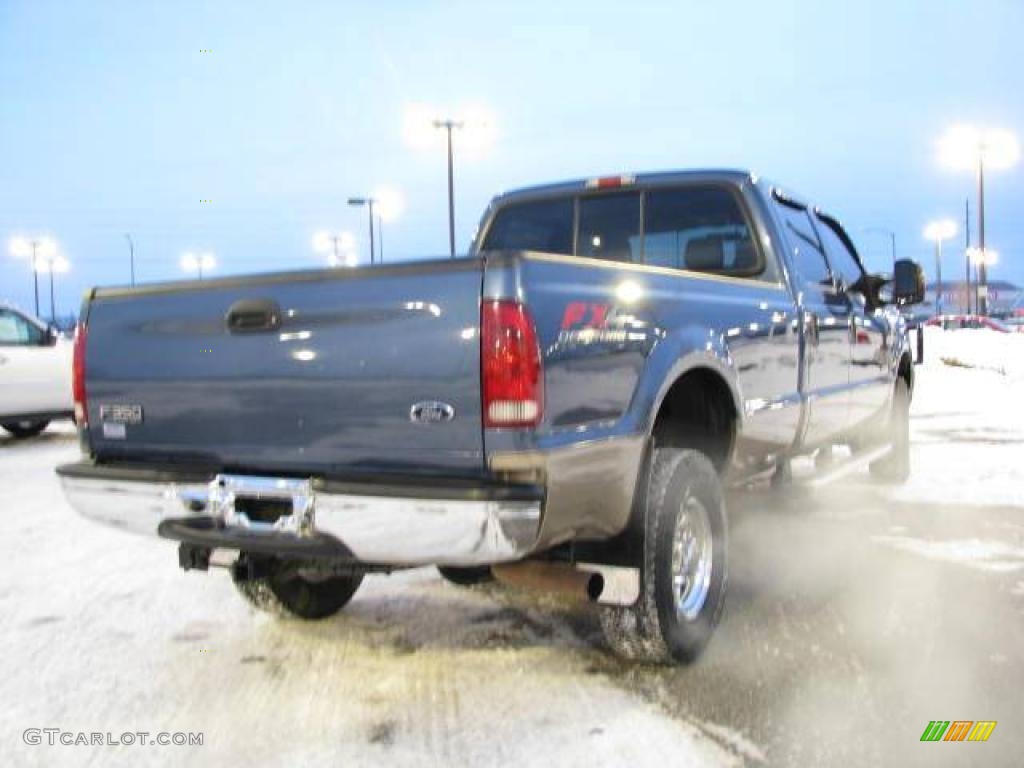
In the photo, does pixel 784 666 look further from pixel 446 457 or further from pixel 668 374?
pixel 446 457

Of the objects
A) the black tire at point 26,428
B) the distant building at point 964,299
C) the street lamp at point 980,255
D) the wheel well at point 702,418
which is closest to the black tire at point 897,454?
the wheel well at point 702,418

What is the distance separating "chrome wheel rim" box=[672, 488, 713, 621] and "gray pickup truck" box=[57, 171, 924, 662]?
0.04 ft

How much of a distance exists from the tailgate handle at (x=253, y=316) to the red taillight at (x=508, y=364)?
0.76 meters

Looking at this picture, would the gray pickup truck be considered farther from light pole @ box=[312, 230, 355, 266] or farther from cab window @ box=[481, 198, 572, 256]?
light pole @ box=[312, 230, 355, 266]

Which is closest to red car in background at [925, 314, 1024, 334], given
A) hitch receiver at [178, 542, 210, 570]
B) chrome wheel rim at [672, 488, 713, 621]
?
chrome wheel rim at [672, 488, 713, 621]

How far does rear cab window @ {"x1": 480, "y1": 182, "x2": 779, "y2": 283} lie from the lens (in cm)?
503

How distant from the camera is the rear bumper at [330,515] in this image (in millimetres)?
2881

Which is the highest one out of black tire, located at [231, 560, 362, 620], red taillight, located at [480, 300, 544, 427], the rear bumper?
red taillight, located at [480, 300, 544, 427]

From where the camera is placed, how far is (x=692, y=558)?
3908 millimetres

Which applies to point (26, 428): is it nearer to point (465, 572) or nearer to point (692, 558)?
point (465, 572)

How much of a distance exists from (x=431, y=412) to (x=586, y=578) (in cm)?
86

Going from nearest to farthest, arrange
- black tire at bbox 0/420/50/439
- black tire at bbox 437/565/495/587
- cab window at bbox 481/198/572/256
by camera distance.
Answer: black tire at bbox 437/565/495/587
cab window at bbox 481/198/572/256
black tire at bbox 0/420/50/439

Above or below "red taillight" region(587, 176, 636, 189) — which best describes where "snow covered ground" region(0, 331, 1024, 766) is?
below

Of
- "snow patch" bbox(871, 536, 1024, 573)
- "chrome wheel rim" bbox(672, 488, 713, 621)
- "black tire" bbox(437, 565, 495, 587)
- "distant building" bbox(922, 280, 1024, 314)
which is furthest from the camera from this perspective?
"distant building" bbox(922, 280, 1024, 314)
